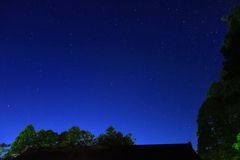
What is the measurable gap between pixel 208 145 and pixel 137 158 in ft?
31.4

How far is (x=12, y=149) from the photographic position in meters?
36.5

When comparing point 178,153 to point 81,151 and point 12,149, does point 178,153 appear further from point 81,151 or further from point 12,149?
point 12,149

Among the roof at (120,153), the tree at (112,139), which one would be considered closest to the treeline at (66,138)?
the tree at (112,139)

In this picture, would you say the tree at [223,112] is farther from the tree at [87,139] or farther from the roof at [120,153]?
the tree at [87,139]

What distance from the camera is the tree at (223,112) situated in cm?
1372

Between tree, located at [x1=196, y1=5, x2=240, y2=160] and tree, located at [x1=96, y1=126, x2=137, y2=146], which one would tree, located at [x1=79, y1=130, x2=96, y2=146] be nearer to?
tree, located at [x1=96, y1=126, x2=137, y2=146]

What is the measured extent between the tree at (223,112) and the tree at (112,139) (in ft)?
63.2

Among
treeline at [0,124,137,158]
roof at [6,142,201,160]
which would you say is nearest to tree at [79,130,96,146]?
treeline at [0,124,137,158]

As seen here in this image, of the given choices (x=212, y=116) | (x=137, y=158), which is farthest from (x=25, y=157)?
(x=212, y=116)

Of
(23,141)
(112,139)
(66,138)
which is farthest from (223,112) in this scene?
(23,141)

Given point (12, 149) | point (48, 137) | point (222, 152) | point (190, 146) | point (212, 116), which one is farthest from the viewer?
point (48, 137)

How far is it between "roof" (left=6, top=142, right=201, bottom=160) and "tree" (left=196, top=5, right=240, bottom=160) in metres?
2.89

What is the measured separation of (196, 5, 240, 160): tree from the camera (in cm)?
1372

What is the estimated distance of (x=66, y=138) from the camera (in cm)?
4009
